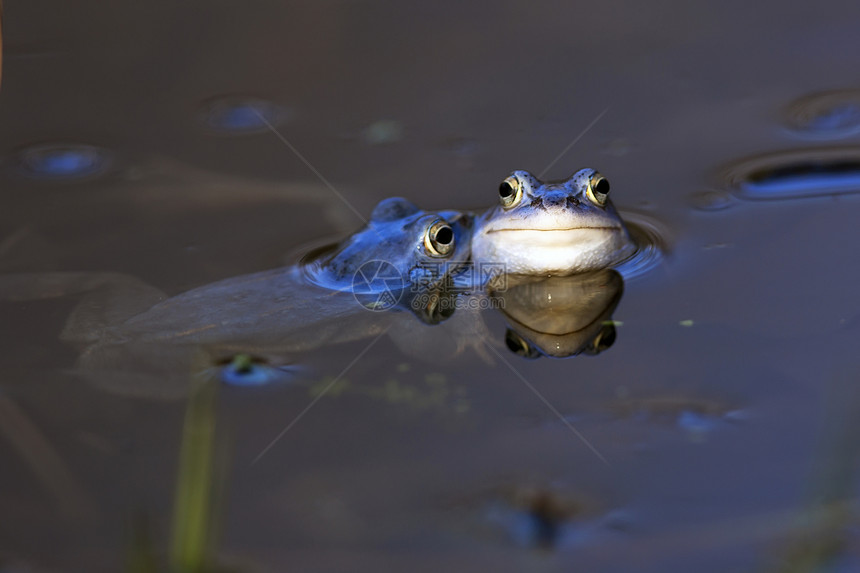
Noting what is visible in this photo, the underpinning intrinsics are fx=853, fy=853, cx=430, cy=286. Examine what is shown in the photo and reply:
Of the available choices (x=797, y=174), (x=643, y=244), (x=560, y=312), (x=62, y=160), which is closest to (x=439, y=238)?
(x=560, y=312)

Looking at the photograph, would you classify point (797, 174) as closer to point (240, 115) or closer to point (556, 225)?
point (556, 225)

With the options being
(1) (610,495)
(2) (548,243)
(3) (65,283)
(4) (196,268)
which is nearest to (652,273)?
(2) (548,243)

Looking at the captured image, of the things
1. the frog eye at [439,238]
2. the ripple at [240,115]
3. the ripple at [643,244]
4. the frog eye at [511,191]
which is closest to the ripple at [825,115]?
the ripple at [643,244]

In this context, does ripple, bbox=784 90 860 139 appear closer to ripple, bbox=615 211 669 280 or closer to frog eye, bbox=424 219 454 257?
ripple, bbox=615 211 669 280

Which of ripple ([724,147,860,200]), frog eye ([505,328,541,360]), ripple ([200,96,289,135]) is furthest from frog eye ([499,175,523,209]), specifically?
ripple ([200,96,289,135])

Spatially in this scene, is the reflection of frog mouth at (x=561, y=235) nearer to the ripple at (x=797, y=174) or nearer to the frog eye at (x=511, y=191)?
the frog eye at (x=511, y=191)

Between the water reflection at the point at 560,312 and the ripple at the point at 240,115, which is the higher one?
the ripple at the point at 240,115
